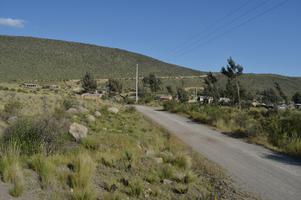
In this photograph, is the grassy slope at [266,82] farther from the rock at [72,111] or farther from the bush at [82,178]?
the bush at [82,178]

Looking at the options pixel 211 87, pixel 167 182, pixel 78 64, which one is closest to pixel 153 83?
pixel 211 87

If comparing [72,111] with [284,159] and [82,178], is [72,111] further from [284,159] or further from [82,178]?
[82,178]

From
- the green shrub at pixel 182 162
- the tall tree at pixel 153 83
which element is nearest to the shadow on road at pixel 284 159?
the green shrub at pixel 182 162

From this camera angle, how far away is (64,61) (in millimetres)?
101438

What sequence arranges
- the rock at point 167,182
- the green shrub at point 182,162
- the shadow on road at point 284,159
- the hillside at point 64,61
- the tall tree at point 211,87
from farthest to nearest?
the hillside at point 64,61, the tall tree at point 211,87, the shadow on road at point 284,159, the green shrub at point 182,162, the rock at point 167,182

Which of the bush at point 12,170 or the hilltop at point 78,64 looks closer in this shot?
the bush at point 12,170

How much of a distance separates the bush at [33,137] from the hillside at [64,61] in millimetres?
74515

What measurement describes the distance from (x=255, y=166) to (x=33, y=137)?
6.82 m

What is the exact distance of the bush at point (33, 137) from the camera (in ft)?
31.7

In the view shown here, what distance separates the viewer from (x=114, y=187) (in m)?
7.21

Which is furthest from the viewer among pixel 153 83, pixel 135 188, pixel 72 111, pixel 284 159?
pixel 153 83

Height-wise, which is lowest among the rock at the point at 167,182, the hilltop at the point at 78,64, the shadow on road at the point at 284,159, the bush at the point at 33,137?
the shadow on road at the point at 284,159

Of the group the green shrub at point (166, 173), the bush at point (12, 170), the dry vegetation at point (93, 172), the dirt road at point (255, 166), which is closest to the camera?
the bush at point (12, 170)

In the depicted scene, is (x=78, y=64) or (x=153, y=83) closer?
(x=153, y=83)
